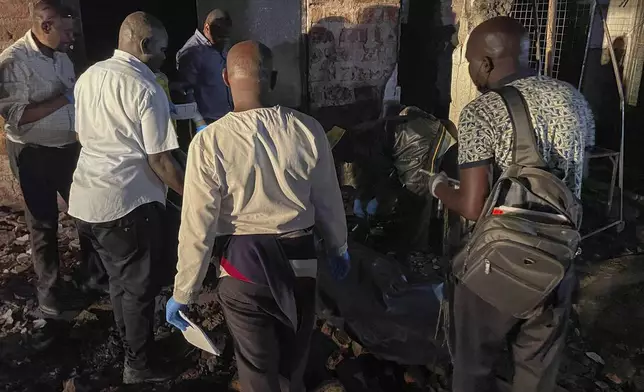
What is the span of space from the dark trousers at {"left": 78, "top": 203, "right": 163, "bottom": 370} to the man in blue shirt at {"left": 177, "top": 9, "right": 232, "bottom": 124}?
1959 millimetres

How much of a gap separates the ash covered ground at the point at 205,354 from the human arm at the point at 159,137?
1220mm

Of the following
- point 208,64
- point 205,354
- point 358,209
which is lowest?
point 205,354

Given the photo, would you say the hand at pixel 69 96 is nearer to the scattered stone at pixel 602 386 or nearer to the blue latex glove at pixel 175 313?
the blue latex glove at pixel 175 313

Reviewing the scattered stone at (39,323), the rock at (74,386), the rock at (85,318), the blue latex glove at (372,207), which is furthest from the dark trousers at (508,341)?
the scattered stone at (39,323)

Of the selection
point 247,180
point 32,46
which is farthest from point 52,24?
point 247,180

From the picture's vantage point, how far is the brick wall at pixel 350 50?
512 centimetres

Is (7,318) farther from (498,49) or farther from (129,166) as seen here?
(498,49)

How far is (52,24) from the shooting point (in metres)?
3.51

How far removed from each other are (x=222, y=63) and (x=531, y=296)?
3.47m

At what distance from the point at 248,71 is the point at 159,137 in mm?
783

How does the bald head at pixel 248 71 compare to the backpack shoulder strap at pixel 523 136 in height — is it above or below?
above

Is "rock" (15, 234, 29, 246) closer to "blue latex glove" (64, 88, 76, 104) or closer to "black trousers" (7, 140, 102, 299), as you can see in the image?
"black trousers" (7, 140, 102, 299)

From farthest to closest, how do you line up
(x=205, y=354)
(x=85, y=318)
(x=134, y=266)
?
(x=85, y=318) < (x=205, y=354) < (x=134, y=266)

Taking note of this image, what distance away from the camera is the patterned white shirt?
212 cm
